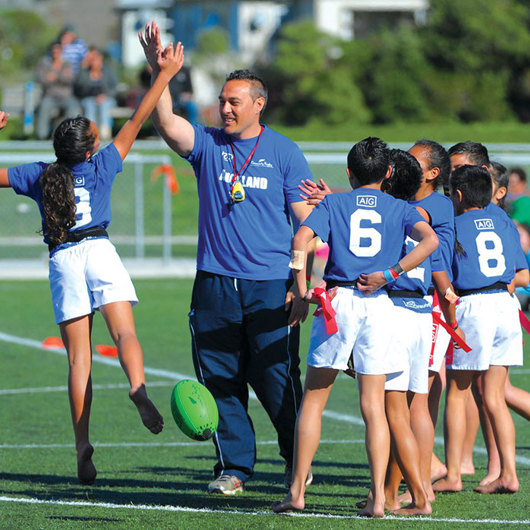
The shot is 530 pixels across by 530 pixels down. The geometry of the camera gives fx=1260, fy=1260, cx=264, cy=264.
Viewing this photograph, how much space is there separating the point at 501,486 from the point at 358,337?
4.83 feet

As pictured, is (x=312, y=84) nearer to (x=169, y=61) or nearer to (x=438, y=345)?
(x=169, y=61)

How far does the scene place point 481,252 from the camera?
7195 millimetres

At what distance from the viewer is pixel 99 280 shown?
23.3 ft

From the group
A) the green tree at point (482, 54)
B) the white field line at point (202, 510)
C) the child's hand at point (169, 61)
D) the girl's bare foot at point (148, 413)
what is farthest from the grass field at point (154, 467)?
the green tree at point (482, 54)

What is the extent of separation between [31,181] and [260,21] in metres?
71.2

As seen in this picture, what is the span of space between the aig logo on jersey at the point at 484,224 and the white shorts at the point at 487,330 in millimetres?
379

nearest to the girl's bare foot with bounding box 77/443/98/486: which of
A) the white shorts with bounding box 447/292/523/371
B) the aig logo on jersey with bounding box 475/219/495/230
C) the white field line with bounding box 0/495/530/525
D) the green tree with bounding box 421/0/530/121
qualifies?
the white field line with bounding box 0/495/530/525

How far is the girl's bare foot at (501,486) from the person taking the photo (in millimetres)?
7082

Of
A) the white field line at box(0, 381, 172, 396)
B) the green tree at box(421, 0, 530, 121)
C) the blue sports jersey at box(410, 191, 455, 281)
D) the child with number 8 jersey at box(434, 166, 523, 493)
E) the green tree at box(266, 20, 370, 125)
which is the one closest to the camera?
the blue sports jersey at box(410, 191, 455, 281)

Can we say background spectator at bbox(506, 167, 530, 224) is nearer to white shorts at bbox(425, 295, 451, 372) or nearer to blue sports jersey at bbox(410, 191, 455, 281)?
white shorts at bbox(425, 295, 451, 372)

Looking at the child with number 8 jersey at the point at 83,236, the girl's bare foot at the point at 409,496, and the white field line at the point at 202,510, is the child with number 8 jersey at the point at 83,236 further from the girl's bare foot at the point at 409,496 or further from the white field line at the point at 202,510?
the girl's bare foot at the point at 409,496

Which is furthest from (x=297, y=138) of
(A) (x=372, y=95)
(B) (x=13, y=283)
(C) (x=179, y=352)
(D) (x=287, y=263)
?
(D) (x=287, y=263)

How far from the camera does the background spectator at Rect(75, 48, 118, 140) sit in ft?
83.1

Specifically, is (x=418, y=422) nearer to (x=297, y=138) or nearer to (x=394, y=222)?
(x=394, y=222)
